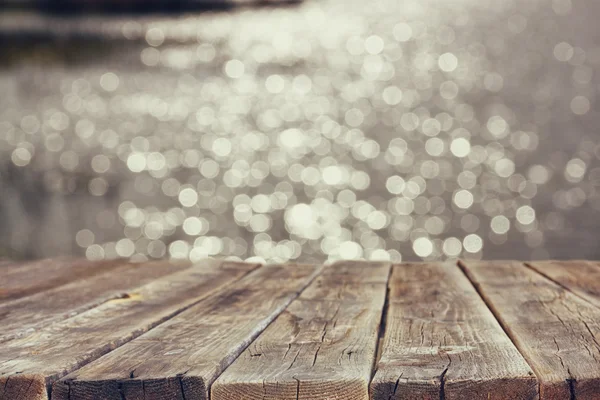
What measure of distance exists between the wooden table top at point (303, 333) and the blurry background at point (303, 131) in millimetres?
14062

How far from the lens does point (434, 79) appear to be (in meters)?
33.5

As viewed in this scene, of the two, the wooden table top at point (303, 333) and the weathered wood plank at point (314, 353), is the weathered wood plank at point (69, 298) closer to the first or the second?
the wooden table top at point (303, 333)

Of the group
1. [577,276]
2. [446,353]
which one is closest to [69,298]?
[446,353]

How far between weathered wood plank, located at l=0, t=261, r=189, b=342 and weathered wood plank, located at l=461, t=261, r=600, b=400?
107 centimetres

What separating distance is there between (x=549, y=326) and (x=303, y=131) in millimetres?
26582

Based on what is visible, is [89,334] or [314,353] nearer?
[314,353]

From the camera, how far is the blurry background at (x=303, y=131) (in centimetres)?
1917

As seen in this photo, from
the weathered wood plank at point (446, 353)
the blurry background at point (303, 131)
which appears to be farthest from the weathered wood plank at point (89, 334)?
the blurry background at point (303, 131)

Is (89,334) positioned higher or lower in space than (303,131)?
lower

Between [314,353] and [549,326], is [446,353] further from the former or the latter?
[549,326]

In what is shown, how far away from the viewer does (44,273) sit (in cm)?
270

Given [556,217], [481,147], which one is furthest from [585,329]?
[481,147]

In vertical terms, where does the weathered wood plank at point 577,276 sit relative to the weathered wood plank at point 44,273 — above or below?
below

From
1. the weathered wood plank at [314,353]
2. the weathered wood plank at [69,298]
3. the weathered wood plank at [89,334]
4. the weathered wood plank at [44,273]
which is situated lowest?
the weathered wood plank at [314,353]
